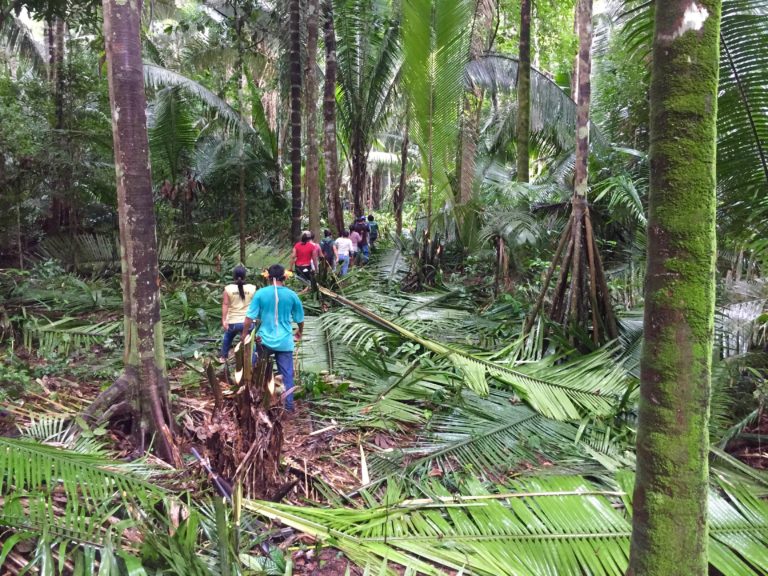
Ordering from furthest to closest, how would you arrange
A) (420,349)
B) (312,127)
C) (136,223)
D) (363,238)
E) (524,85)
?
(363,238) < (312,127) < (524,85) < (420,349) < (136,223)

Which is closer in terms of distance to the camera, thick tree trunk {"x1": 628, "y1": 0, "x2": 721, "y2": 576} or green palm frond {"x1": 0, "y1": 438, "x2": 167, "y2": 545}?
thick tree trunk {"x1": 628, "y1": 0, "x2": 721, "y2": 576}

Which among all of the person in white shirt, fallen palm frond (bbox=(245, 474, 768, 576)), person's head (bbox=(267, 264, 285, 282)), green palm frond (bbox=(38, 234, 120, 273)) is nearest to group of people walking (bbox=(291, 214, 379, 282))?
the person in white shirt

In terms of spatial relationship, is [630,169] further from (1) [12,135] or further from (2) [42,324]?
(1) [12,135]

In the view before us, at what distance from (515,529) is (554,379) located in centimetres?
218

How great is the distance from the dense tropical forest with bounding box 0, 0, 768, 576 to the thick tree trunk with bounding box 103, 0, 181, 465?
17 millimetres

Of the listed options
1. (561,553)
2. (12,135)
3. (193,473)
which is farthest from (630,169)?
(12,135)

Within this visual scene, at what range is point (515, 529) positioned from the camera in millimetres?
3055

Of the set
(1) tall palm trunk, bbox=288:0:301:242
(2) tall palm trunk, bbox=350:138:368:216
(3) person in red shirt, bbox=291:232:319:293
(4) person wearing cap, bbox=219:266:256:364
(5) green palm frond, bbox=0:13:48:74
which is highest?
(5) green palm frond, bbox=0:13:48:74

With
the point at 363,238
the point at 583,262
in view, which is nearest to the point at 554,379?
the point at 583,262

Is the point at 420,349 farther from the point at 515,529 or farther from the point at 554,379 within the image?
the point at 515,529

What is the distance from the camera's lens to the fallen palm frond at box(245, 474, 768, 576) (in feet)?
9.29

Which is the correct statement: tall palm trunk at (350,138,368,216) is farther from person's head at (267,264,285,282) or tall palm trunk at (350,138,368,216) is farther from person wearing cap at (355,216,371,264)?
person's head at (267,264,285,282)

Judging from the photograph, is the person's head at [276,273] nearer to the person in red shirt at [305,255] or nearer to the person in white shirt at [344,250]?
the person in red shirt at [305,255]

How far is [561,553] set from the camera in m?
2.89
